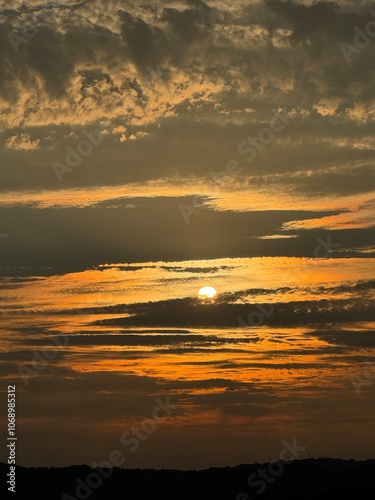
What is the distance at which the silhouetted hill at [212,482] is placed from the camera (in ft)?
303

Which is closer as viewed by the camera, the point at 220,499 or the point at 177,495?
the point at 220,499

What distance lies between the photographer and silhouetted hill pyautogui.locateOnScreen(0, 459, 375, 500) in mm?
92250

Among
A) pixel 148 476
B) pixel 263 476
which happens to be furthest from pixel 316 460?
pixel 148 476

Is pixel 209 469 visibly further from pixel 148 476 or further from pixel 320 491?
pixel 320 491

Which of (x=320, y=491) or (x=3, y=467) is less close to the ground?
(x=3, y=467)

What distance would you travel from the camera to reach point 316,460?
10969 cm

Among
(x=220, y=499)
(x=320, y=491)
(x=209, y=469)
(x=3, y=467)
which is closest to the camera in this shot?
(x=320, y=491)

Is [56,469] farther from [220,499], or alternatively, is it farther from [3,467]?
[220,499]

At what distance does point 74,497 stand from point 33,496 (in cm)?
513

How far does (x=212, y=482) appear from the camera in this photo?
109 m

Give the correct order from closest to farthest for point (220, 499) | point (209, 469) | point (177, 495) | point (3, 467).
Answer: point (220, 499)
point (177, 495)
point (209, 469)
point (3, 467)

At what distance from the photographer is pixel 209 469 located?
382 feet

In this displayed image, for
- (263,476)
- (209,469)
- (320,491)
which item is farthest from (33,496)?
(320,491)

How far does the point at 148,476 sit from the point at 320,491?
132ft
